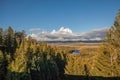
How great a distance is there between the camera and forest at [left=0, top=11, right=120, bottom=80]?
112ft

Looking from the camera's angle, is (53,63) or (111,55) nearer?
(111,55)

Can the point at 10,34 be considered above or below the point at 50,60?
above

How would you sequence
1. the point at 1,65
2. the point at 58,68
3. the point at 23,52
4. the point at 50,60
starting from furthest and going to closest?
the point at 58,68 < the point at 50,60 < the point at 23,52 < the point at 1,65

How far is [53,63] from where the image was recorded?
3755 inches

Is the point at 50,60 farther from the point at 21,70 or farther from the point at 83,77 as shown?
the point at 21,70

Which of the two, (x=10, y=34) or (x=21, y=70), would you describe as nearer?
(x=21, y=70)

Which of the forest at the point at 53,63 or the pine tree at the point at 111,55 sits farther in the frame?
A: the forest at the point at 53,63

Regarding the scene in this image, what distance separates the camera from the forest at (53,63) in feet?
112

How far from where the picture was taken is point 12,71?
55281mm

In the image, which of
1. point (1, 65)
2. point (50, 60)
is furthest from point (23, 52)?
point (50, 60)

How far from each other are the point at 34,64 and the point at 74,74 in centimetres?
1659

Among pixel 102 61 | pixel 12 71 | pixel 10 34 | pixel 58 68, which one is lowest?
pixel 58 68

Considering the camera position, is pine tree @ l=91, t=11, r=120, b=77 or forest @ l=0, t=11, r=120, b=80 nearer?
pine tree @ l=91, t=11, r=120, b=77

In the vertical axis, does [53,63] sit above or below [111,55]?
below
